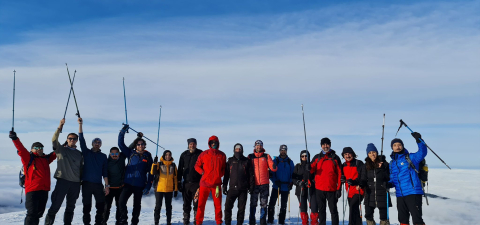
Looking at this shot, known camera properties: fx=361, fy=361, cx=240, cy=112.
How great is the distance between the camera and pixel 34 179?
799cm

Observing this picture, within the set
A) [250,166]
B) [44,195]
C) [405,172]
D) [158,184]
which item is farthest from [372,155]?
[44,195]

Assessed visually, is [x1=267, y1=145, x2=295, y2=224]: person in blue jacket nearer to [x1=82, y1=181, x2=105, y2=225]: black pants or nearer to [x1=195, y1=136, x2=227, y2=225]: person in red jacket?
[x1=195, y1=136, x2=227, y2=225]: person in red jacket

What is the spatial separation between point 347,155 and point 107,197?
21.0 feet

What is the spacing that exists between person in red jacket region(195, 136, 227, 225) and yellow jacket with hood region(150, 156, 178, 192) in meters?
1.06

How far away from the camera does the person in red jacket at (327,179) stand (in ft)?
29.9

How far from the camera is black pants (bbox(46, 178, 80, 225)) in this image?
8180mm

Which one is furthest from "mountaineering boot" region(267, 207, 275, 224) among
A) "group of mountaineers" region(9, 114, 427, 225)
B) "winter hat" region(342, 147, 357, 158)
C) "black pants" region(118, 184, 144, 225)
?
"black pants" region(118, 184, 144, 225)

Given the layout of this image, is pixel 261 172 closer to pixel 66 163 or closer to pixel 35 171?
pixel 66 163

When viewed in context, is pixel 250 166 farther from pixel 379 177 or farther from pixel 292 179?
pixel 379 177

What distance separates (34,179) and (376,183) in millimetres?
7886

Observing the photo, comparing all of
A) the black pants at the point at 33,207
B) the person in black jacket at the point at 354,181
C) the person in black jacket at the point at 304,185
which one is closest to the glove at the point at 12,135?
the black pants at the point at 33,207

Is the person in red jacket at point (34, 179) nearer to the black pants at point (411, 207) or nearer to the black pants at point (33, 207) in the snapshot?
the black pants at point (33, 207)

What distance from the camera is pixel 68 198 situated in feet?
27.5

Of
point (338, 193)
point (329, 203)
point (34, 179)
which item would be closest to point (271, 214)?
point (329, 203)
